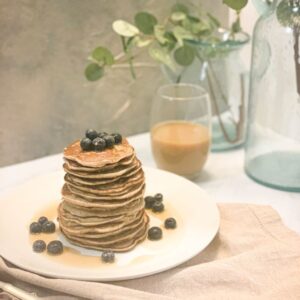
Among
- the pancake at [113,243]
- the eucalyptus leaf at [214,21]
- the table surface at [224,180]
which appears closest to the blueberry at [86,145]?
the pancake at [113,243]

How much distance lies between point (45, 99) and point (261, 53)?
0.43 m

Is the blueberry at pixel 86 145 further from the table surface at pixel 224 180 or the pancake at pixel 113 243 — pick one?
the table surface at pixel 224 180

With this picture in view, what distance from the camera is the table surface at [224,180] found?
1110mm

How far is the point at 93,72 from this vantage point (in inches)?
48.3

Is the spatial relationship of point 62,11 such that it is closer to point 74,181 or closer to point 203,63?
point 203,63

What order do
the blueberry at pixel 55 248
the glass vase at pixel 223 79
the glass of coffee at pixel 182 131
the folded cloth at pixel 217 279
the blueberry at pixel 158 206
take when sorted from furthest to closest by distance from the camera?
the glass vase at pixel 223 79
the glass of coffee at pixel 182 131
the blueberry at pixel 158 206
the blueberry at pixel 55 248
the folded cloth at pixel 217 279

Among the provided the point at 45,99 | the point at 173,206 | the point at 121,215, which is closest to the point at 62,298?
the point at 121,215

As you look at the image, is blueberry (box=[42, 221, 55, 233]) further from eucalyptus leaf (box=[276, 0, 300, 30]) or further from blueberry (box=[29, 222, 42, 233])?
eucalyptus leaf (box=[276, 0, 300, 30])

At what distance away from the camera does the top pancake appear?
884 millimetres

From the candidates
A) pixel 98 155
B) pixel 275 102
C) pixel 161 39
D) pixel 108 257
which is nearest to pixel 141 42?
pixel 161 39

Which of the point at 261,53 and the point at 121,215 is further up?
the point at 261,53

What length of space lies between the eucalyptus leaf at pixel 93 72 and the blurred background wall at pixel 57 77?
0.17 ft

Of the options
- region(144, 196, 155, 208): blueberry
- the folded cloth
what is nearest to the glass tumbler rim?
region(144, 196, 155, 208): blueberry

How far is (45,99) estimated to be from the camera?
4.12ft
